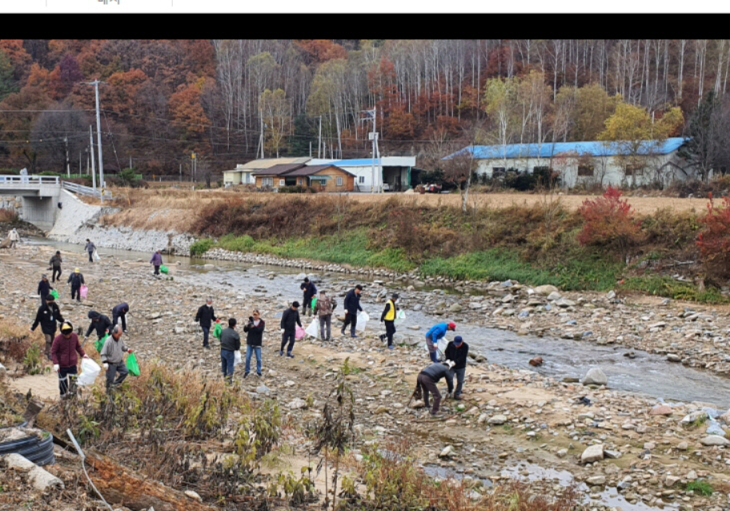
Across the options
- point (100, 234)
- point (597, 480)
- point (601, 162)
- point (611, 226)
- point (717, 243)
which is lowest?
point (597, 480)

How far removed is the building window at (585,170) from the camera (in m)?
43.3

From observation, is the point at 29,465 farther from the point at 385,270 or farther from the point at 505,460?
the point at 385,270

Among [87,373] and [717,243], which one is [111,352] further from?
[717,243]

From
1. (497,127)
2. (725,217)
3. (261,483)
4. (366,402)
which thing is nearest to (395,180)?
(497,127)

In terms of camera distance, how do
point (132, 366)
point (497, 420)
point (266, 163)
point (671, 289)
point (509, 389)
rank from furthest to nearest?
point (266, 163)
point (671, 289)
point (509, 389)
point (132, 366)
point (497, 420)

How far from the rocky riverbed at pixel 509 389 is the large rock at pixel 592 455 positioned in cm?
2

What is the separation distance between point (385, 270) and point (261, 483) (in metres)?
23.6

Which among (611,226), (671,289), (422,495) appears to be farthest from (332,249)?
(422,495)

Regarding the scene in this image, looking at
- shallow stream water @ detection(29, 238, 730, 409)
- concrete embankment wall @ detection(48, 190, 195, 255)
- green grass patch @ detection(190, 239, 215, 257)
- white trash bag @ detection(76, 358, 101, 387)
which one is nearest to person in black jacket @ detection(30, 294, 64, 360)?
white trash bag @ detection(76, 358, 101, 387)

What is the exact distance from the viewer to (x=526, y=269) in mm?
27547

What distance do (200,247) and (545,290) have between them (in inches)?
915

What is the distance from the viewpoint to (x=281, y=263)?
3500 centimetres

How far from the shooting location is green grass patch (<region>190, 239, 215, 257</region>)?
39.5m

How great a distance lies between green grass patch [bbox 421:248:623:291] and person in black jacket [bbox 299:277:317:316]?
10104mm
